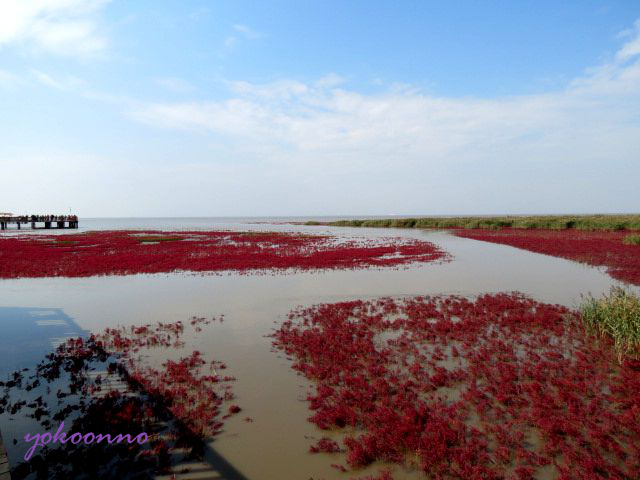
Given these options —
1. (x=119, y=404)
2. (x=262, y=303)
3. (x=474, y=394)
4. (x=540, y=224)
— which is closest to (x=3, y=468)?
(x=119, y=404)

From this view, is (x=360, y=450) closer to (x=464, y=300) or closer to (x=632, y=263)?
(x=464, y=300)

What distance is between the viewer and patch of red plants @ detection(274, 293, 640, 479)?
6094 millimetres

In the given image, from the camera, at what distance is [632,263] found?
2798 cm

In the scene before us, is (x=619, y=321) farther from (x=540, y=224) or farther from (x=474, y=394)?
(x=540, y=224)

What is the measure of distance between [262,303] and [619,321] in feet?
44.9

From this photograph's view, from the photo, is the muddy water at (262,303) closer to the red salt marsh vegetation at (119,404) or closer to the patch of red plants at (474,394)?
the red salt marsh vegetation at (119,404)

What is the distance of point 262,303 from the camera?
1730cm

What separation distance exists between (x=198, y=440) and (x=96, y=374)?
15.5 feet

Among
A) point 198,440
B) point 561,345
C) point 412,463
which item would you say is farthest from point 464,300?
point 198,440

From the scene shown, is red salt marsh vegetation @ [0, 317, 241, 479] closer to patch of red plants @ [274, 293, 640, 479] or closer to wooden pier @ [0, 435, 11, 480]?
wooden pier @ [0, 435, 11, 480]

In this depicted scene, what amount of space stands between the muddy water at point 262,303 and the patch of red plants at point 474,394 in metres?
0.59

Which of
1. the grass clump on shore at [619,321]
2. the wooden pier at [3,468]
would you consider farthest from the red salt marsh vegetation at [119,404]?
the grass clump on shore at [619,321]

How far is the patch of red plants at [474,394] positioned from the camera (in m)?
6.09

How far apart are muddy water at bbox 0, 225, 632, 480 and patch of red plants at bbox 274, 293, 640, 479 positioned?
1.94 feet
